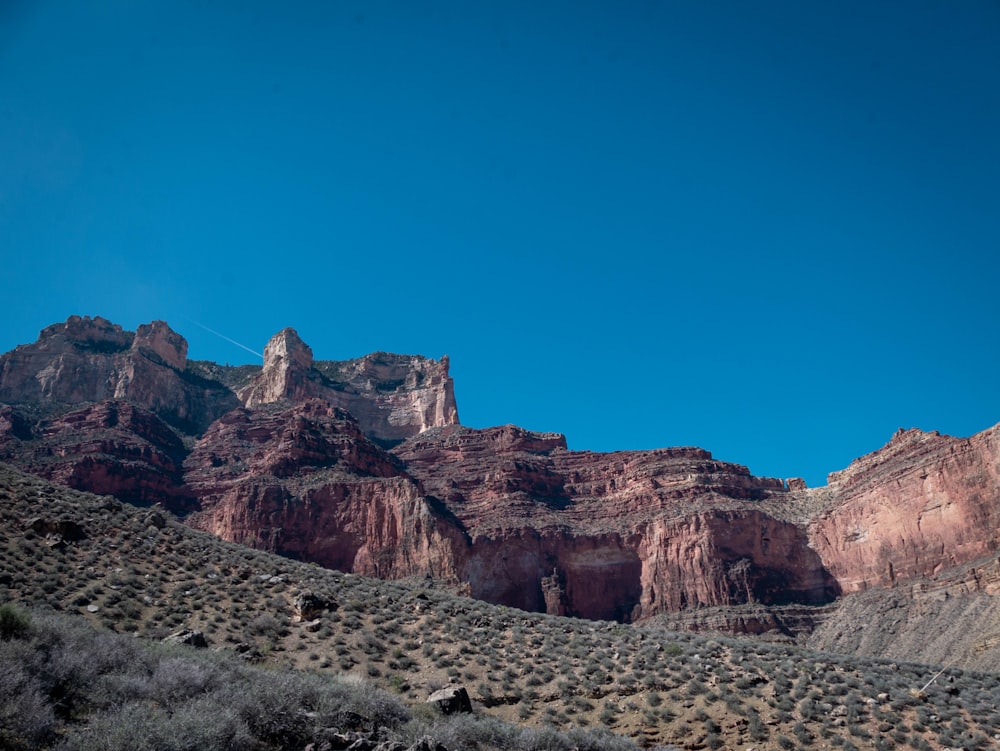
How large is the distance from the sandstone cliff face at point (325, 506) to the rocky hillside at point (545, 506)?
197 mm

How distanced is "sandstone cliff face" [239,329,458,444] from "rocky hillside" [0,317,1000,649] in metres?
17.7

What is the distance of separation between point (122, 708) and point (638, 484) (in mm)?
84685

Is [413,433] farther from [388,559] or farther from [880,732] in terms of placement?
[880,732]

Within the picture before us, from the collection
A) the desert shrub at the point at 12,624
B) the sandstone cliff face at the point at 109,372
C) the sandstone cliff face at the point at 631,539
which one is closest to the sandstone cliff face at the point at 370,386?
the sandstone cliff face at the point at 109,372

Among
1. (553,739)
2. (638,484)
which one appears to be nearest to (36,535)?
(553,739)

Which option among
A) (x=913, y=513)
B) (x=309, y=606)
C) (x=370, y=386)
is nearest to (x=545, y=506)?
(x=913, y=513)

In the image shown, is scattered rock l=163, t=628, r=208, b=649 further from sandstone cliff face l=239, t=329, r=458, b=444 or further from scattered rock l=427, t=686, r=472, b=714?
sandstone cliff face l=239, t=329, r=458, b=444

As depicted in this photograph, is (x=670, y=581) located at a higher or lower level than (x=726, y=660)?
higher

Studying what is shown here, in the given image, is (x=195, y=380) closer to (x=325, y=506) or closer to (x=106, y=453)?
(x=106, y=453)

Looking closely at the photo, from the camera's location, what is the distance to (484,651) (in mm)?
25203

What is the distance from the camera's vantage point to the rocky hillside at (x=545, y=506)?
71250mm

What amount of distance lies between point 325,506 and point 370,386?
211 ft

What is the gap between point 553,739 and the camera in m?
15.5

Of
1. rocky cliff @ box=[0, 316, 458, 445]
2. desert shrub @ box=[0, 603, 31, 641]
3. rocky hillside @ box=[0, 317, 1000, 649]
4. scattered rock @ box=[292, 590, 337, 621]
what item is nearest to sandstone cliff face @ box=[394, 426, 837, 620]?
rocky hillside @ box=[0, 317, 1000, 649]
